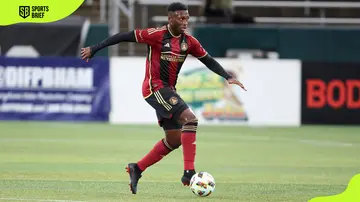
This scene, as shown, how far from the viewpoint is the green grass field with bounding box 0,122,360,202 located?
416 inches

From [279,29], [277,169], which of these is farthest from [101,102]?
[277,169]

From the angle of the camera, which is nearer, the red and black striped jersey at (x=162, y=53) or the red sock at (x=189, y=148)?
the red sock at (x=189, y=148)

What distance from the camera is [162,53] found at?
35.3 feet

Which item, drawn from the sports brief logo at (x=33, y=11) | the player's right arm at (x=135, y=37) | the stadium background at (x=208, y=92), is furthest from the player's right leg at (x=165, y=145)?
the sports brief logo at (x=33, y=11)

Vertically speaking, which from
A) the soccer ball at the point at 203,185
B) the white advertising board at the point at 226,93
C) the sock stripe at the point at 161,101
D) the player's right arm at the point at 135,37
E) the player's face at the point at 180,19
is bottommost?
the white advertising board at the point at 226,93

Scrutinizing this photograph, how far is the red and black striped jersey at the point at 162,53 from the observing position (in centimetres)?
1071

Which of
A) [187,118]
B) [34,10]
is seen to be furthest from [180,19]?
[34,10]

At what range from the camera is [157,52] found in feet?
35.4

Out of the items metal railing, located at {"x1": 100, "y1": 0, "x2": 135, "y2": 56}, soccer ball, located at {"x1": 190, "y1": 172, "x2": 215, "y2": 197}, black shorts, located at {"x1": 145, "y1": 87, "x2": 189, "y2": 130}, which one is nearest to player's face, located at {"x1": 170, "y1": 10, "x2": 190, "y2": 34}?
black shorts, located at {"x1": 145, "y1": 87, "x2": 189, "y2": 130}

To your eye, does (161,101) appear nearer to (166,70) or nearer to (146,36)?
(166,70)

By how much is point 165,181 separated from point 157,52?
1.94 metres

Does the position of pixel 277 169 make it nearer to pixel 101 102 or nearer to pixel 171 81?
pixel 171 81

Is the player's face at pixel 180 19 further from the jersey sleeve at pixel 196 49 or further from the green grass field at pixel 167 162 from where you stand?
the green grass field at pixel 167 162

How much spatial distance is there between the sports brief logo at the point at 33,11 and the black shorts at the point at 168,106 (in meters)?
10.6
